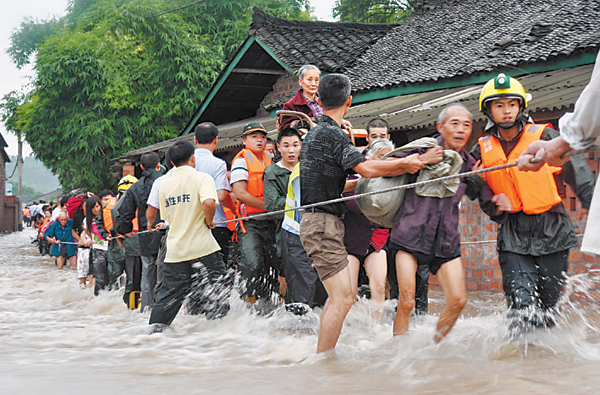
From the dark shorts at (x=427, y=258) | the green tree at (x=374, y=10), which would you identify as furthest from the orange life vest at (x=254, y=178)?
the green tree at (x=374, y=10)

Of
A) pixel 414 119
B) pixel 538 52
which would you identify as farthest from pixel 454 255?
pixel 538 52

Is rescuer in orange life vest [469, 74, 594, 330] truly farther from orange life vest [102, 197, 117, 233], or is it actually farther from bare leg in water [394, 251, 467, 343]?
orange life vest [102, 197, 117, 233]

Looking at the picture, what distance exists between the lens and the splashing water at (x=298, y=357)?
398 centimetres

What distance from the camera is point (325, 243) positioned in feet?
15.0

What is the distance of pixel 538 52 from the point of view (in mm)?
10133

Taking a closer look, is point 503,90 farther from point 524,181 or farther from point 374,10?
point 374,10

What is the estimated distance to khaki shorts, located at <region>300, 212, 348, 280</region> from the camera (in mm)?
4559

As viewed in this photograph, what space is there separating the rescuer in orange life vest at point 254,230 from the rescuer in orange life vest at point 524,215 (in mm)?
2614

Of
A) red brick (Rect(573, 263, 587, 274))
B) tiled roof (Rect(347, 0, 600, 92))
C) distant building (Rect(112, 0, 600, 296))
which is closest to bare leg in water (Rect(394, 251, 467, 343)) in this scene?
distant building (Rect(112, 0, 600, 296))

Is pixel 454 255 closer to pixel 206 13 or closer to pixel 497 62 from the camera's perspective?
pixel 497 62

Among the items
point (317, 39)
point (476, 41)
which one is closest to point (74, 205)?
point (317, 39)

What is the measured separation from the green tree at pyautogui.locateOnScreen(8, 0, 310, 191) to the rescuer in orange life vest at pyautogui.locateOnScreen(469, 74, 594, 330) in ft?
64.9

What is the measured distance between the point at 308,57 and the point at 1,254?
13775 millimetres

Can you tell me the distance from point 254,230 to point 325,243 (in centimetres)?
220
